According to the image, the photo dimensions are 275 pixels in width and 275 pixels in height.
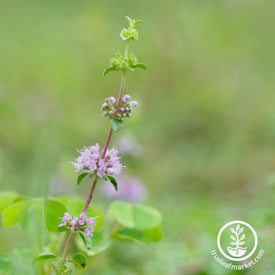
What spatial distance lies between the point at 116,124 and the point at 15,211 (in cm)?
51

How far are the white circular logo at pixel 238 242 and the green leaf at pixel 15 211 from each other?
74cm

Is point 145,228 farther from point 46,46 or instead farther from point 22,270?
point 46,46

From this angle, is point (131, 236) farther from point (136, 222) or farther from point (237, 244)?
point (237, 244)

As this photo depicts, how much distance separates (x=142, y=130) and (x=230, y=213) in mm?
634

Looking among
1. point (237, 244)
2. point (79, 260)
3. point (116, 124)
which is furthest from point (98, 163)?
point (237, 244)

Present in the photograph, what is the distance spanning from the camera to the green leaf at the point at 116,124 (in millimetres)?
1346

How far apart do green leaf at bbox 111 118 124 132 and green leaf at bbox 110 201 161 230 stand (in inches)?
19.5

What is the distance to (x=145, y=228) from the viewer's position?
1805 mm

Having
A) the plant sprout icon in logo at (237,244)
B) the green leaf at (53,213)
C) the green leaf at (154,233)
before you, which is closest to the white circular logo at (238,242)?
the plant sprout icon in logo at (237,244)

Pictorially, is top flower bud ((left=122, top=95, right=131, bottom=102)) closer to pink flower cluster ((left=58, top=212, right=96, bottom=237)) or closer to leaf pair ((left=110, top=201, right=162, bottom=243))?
pink flower cluster ((left=58, top=212, right=96, bottom=237))

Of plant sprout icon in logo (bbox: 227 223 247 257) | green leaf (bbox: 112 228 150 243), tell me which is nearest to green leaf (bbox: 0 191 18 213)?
green leaf (bbox: 112 228 150 243)

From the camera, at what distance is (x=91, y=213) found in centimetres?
177

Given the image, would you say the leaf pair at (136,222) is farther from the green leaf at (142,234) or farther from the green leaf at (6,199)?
the green leaf at (6,199)

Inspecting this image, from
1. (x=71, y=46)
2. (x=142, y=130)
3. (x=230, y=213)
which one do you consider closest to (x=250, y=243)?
(x=230, y=213)
